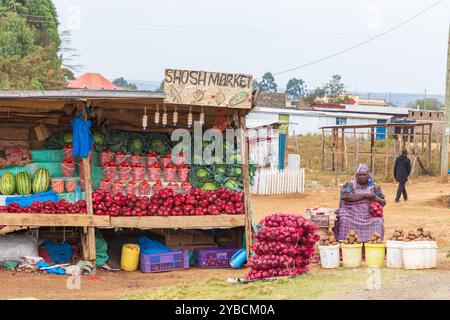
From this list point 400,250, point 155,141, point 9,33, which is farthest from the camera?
point 9,33

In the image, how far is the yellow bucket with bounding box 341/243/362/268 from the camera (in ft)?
32.4

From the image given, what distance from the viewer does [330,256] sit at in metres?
9.96

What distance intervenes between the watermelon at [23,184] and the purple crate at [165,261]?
2073 millimetres

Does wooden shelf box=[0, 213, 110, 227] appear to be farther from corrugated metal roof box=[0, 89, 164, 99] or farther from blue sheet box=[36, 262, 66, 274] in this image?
corrugated metal roof box=[0, 89, 164, 99]

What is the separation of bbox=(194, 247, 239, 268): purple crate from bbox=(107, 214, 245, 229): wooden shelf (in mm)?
706

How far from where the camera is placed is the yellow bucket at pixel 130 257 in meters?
11.9

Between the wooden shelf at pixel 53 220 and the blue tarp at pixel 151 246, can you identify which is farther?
the blue tarp at pixel 151 246

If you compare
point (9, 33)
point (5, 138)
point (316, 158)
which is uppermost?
point (9, 33)

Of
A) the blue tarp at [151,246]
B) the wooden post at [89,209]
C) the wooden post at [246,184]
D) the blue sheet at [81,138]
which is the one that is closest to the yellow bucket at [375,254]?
the wooden post at [246,184]

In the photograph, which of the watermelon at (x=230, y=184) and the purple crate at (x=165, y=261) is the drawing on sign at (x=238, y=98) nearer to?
the watermelon at (x=230, y=184)
